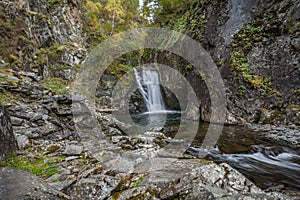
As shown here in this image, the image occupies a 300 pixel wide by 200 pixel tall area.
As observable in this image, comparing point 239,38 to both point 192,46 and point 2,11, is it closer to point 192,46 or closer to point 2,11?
point 192,46

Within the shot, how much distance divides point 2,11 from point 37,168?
9980mm

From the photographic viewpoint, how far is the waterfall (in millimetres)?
13656

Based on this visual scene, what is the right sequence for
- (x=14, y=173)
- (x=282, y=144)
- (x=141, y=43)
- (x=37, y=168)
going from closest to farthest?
(x=14, y=173)
(x=37, y=168)
(x=282, y=144)
(x=141, y=43)

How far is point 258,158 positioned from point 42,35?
13.4 m

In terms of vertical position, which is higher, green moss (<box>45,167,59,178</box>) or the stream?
green moss (<box>45,167,59,178</box>)

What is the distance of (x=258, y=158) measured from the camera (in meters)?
4.22

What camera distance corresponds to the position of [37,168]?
2.53 metres

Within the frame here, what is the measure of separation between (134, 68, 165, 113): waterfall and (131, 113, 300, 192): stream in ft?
25.1

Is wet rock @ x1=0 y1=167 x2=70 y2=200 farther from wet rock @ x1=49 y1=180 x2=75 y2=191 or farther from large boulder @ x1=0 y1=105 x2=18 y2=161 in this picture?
large boulder @ x1=0 y1=105 x2=18 y2=161

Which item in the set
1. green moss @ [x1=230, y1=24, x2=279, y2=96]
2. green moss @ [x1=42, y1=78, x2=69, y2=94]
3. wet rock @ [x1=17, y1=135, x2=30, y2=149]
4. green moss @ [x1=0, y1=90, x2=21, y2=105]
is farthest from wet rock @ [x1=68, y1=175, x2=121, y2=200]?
green moss @ [x1=230, y1=24, x2=279, y2=96]

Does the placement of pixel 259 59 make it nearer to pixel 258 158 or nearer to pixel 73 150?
pixel 258 158

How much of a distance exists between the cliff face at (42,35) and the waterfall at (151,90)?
5365 millimetres

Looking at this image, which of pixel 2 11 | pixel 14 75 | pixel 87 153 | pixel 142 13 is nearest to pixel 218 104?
pixel 87 153

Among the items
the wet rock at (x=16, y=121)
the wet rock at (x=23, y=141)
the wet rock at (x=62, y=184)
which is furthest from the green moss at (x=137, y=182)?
the wet rock at (x=16, y=121)
